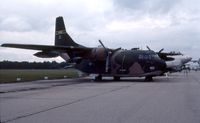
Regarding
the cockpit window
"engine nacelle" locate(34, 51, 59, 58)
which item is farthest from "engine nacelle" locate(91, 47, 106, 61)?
"engine nacelle" locate(34, 51, 59, 58)

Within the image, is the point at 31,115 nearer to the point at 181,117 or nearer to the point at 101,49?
the point at 181,117

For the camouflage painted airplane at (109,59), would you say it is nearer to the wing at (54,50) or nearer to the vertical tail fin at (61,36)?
the wing at (54,50)

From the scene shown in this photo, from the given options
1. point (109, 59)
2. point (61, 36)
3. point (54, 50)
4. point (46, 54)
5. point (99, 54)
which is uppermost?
point (61, 36)

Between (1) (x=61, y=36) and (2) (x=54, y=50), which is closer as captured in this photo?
(2) (x=54, y=50)

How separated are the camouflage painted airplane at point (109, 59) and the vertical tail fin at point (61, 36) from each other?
1.99 m

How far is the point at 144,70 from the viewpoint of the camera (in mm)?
30781

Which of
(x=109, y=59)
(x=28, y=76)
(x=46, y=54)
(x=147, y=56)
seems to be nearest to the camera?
(x=147, y=56)

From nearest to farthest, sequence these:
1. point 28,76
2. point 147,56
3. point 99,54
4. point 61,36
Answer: point 147,56 → point 99,54 → point 61,36 → point 28,76

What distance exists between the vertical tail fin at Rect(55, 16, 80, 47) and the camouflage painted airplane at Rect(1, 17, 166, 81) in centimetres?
199

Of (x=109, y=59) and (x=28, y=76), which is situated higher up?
(x=109, y=59)

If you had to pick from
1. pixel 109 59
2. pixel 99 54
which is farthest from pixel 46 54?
pixel 109 59

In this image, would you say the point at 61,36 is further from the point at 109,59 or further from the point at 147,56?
the point at 147,56

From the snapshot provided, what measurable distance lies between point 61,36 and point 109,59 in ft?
24.7

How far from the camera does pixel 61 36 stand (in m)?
37.9
